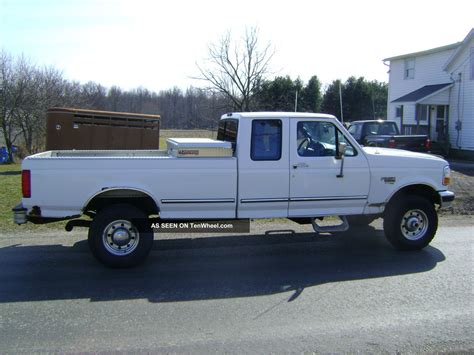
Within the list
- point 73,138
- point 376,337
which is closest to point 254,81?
point 73,138

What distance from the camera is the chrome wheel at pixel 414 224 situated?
6.71 metres

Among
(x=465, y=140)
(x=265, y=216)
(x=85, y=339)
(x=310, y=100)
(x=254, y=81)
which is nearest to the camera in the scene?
(x=85, y=339)

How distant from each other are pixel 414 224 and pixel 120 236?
4.23 meters

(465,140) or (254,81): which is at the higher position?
(254,81)

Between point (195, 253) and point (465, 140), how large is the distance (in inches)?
784

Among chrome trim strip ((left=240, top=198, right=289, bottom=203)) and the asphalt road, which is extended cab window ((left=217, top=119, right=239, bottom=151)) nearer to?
chrome trim strip ((left=240, top=198, right=289, bottom=203))

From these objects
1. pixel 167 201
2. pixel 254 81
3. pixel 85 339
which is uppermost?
pixel 254 81

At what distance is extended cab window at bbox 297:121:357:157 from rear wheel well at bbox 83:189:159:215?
2.18m

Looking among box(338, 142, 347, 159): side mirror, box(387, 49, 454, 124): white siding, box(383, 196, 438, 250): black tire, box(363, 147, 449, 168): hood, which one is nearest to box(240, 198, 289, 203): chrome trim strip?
box(338, 142, 347, 159): side mirror

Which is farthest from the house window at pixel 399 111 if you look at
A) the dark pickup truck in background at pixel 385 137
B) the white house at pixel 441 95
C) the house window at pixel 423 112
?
the dark pickup truck in background at pixel 385 137

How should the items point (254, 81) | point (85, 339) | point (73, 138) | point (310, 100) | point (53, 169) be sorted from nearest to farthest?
point (85, 339)
point (53, 169)
point (73, 138)
point (254, 81)
point (310, 100)

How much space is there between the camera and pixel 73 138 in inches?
471

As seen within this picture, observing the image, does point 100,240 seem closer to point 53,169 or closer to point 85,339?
point 53,169

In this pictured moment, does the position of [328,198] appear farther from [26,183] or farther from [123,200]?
[26,183]
